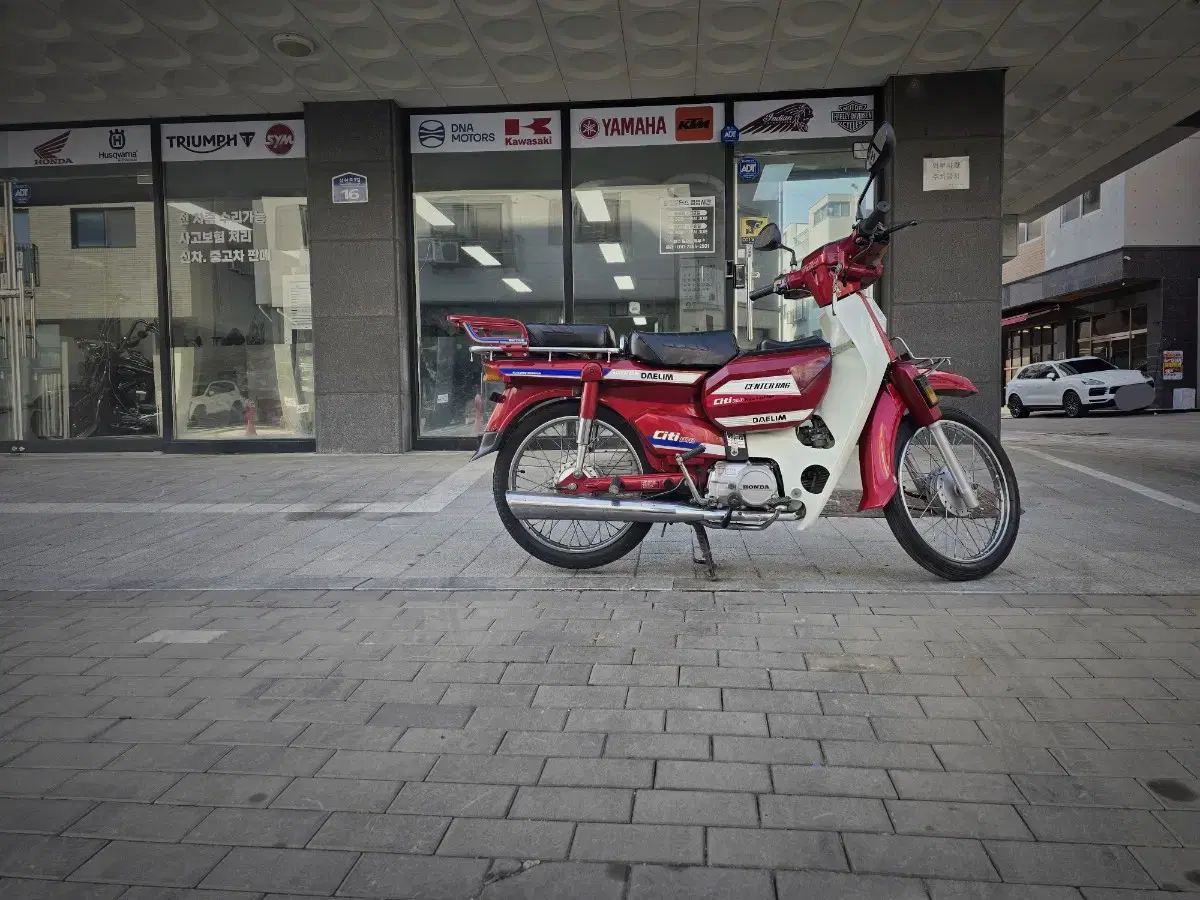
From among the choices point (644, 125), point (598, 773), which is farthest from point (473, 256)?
point (598, 773)

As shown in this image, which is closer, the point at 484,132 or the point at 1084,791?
the point at 1084,791

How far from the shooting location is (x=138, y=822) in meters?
2.10

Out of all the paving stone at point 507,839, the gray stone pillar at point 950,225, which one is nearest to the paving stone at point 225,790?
the paving stone at point 507,839

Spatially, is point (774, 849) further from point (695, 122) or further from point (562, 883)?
point (695, 122)

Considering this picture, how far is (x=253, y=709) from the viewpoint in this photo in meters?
2.79

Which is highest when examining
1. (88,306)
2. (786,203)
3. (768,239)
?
(786,203)

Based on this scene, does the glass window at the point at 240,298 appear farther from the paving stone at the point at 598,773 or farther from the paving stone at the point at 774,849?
the paving stone at the point at 774,849

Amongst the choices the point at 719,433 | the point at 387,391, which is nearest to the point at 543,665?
the point at 719,433

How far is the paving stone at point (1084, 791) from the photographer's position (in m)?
2.12

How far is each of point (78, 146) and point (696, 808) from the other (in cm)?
1155

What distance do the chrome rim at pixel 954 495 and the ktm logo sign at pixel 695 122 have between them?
6.54 metres

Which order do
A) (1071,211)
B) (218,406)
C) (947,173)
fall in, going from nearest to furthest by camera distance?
(947,173) → (218,406) → (1071,211)

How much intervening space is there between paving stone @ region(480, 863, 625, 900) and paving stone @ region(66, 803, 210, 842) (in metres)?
0.80

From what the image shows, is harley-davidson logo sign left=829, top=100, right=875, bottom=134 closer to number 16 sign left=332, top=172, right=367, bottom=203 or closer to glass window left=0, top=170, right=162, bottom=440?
number 16 sign left=332, top=172, right=367, bottom=203
